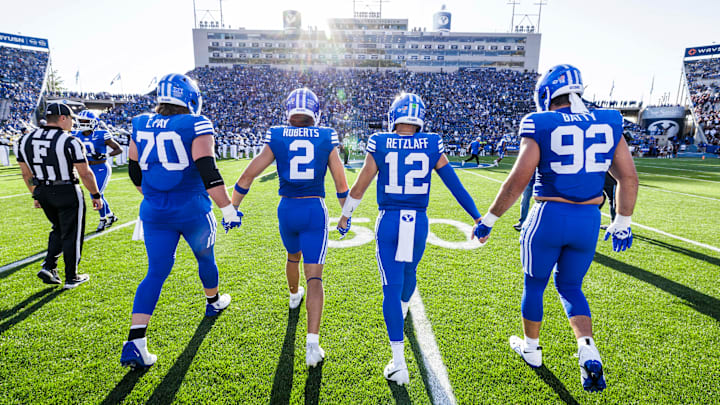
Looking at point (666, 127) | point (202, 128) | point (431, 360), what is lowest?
point (431, 360)

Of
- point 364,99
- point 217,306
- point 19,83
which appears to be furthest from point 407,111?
point 19,83

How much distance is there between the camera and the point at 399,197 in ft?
8.38

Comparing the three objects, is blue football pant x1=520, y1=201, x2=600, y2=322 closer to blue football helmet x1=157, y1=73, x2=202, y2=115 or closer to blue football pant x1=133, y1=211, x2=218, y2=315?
blue football pant x1=133, y1=211, x2=218, y2=315

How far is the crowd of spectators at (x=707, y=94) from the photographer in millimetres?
35469

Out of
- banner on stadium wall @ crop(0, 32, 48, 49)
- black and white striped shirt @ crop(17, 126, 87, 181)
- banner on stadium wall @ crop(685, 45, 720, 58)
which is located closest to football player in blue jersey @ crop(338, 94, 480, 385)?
black and white striped shirt @ crop(17, 126, 87, 181)

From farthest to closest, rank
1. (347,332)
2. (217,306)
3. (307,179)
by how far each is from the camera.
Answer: (217,306)
(347,332)
(307,179)

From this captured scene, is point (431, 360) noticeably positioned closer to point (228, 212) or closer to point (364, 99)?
point (228, 212)

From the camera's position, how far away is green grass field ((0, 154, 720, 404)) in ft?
7.89

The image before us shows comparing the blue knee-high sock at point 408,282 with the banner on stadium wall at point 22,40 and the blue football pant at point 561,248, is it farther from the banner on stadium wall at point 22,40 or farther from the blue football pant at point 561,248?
the banner on stadium wall at point 22,40

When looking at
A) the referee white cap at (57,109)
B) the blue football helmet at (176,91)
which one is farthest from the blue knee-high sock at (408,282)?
the referee white cap at (57,109)

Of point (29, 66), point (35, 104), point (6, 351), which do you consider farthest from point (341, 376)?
point (29, 66)

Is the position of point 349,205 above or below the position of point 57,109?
below

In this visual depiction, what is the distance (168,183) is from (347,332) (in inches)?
80.4

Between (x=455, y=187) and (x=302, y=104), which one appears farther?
(x=302, y=104)
